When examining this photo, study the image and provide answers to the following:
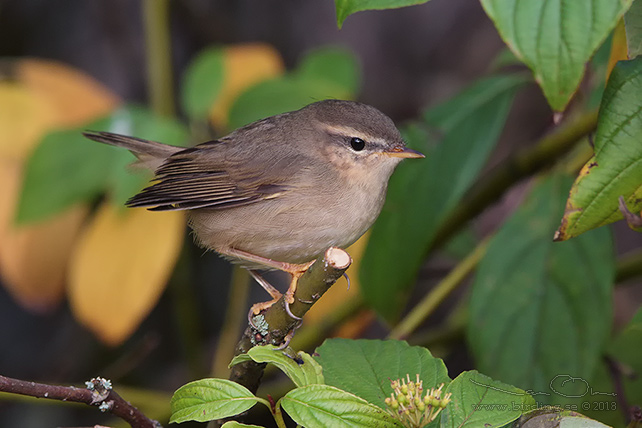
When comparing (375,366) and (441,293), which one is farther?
(441,293)

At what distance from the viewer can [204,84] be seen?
3.58 metres

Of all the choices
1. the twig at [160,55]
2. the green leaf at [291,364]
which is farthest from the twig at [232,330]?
the green leaf at [291,364]

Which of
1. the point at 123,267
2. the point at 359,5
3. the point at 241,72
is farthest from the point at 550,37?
the point at 241,72

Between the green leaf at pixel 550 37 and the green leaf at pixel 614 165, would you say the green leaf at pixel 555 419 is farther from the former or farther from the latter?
the green leaf at pixel 550 37

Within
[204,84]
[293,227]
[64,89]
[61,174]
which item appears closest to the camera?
[293,227]

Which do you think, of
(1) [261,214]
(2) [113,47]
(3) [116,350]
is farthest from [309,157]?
(2) [113,47]

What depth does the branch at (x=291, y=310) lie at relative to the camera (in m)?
1.80

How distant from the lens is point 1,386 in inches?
58.4

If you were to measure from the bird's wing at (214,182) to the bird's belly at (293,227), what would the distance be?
62mm

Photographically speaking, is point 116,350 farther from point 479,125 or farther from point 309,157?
point 479,125

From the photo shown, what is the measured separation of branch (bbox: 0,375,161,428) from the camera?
1.50 metres

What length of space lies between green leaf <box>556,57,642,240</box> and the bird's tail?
2035 millimetres

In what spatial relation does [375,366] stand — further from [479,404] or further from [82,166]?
[82,166]

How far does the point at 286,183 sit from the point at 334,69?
134 cm
